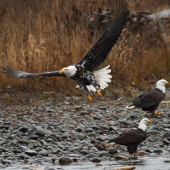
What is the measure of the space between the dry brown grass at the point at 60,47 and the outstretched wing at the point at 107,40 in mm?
2023

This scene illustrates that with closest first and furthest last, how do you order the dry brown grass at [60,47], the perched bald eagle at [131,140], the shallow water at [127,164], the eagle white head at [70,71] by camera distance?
the shallow water at [127,164] < the perched bald eagle at [131,140] < the eagle white head at [70,71] < the dry brown grass at [60,47]

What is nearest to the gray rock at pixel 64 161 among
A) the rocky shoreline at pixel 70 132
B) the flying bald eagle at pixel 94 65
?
the rocky shoreline at pixel 70 132

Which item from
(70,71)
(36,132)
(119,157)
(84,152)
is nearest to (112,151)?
(119,157)

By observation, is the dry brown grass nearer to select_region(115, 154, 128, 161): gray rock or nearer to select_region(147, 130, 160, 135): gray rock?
Result: select_region(147, 130, 160, 135): gray rock

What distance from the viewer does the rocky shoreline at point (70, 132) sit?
19.1 ft

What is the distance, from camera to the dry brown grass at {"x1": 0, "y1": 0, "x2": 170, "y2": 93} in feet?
32.7

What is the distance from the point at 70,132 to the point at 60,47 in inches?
142

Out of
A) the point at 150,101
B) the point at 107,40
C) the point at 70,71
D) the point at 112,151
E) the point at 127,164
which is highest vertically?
the point at 107,40

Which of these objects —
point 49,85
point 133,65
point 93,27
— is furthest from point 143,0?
point 49,85

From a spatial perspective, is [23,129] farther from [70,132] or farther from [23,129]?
[70,132]

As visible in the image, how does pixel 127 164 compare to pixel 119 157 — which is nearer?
pixel 127 164

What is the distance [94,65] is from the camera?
26.7ft

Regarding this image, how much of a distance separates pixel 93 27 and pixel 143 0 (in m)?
4.38

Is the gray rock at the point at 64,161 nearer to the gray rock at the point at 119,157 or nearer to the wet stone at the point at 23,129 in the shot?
the gray rock at the point at 119,157
